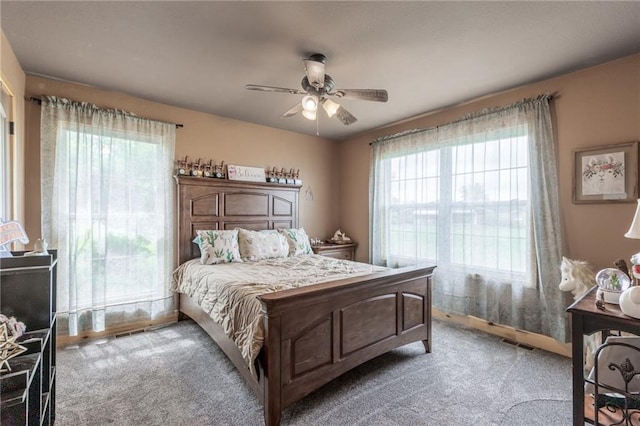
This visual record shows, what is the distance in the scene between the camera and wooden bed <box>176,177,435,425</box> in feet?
5.90

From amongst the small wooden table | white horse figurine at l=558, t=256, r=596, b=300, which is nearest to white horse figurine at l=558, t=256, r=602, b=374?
white horse figurine at l=558, t=256, r=596, b=300

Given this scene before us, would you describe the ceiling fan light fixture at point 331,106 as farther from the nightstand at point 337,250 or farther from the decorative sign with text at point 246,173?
the nightstand at point 337,250

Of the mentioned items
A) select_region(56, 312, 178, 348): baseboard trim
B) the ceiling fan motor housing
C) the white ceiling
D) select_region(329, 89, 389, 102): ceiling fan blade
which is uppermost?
the white ceiling

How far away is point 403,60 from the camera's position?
2.46m

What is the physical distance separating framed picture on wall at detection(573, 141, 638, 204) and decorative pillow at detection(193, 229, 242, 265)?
3391 millimetres

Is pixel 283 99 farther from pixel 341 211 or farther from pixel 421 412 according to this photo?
pixel 421 412

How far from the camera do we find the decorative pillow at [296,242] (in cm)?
391

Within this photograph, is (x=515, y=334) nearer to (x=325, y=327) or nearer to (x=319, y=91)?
(x=325, y=327)

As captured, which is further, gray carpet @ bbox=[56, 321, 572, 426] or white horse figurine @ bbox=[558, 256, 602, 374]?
white horse figurine @ bbox=[558, 256, 602, 374]

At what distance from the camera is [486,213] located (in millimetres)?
3184

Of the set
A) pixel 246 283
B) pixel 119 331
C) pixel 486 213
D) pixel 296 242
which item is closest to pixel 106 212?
pixel 119 331

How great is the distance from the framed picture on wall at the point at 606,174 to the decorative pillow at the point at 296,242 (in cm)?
288

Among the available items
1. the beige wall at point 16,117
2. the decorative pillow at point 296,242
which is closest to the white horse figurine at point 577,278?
the decorative pillow at point 296,242

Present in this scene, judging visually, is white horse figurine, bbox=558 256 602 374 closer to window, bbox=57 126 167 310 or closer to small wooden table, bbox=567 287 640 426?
small wooden table, bbox=567 287 640 426
